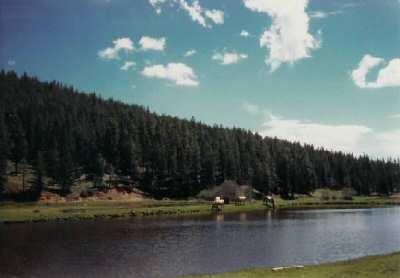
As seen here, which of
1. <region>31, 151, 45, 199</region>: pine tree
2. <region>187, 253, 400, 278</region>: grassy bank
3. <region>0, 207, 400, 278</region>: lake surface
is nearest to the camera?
<region>187, 253, 400, 278</region>: grassy bank

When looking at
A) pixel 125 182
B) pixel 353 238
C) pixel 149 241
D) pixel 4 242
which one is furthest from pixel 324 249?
pixel 125 182

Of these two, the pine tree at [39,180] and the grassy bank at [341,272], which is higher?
the pine tree at [39,180]

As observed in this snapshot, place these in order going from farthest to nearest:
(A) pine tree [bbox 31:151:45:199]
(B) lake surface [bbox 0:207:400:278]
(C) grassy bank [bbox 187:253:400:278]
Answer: (A) pine tree [bbox 31:151:45:199] → (B) lake surface [bbox 0:207:400:278] → (C) grassy bank [bbox 187:253:400:278]

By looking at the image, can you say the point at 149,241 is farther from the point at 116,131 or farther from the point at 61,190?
the point at 116,131

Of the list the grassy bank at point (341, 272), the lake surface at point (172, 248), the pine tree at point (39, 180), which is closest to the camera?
the grassy bank at point (341, 272)

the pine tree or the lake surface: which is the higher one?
the pine tree

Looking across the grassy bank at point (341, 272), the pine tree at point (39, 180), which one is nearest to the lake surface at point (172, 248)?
the grassy bank at point (341, 272)

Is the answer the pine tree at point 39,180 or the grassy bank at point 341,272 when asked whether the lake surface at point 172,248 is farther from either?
the pine tree at point 39,180

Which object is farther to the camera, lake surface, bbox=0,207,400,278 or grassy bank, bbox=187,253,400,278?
lake surface, bbox=0,207,400,278

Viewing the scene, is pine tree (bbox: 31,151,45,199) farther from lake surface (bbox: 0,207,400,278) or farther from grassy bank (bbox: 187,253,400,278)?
grassy bank (bbox: 187,253,400,278)

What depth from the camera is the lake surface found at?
41.1 meters

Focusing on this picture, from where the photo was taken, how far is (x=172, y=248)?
52875mm

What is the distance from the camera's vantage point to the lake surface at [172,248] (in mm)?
41125

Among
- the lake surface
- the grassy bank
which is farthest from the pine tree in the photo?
the grassy bank
